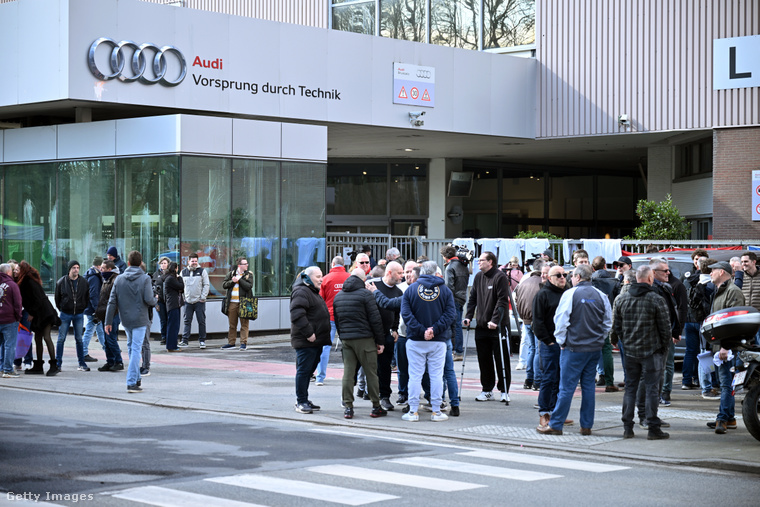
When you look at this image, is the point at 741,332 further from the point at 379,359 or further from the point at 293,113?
the point at 293,113

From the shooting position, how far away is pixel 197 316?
21.2 meters

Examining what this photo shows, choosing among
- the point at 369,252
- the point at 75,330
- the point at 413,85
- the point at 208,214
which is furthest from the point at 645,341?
the point at 413,85

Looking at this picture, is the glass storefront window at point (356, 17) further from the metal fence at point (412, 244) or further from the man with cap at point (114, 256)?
the man with cap at point (114, 256)

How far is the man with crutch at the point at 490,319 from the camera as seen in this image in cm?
1341

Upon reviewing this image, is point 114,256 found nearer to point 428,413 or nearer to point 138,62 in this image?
point 138,62

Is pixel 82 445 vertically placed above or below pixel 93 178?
below

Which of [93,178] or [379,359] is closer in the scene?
[379,359]

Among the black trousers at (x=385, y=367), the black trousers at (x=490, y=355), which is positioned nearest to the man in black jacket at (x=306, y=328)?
the black trousers at (x=385, y=367)

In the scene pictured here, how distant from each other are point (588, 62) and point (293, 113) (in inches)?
348

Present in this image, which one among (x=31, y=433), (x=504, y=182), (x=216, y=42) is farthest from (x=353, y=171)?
(x=31, y=433)

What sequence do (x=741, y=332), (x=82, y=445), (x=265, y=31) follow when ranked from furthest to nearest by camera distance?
(x=265, y=31)
(x=741, y=332)
(x=82, y=445)

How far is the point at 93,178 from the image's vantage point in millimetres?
23328

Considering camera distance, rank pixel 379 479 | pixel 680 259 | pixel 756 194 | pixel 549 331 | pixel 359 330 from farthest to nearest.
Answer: pixel 756 194 → pixel 680 259 → pixel 359 330 → pixel 549 331 → pixel 379 479

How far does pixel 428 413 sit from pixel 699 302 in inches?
167
